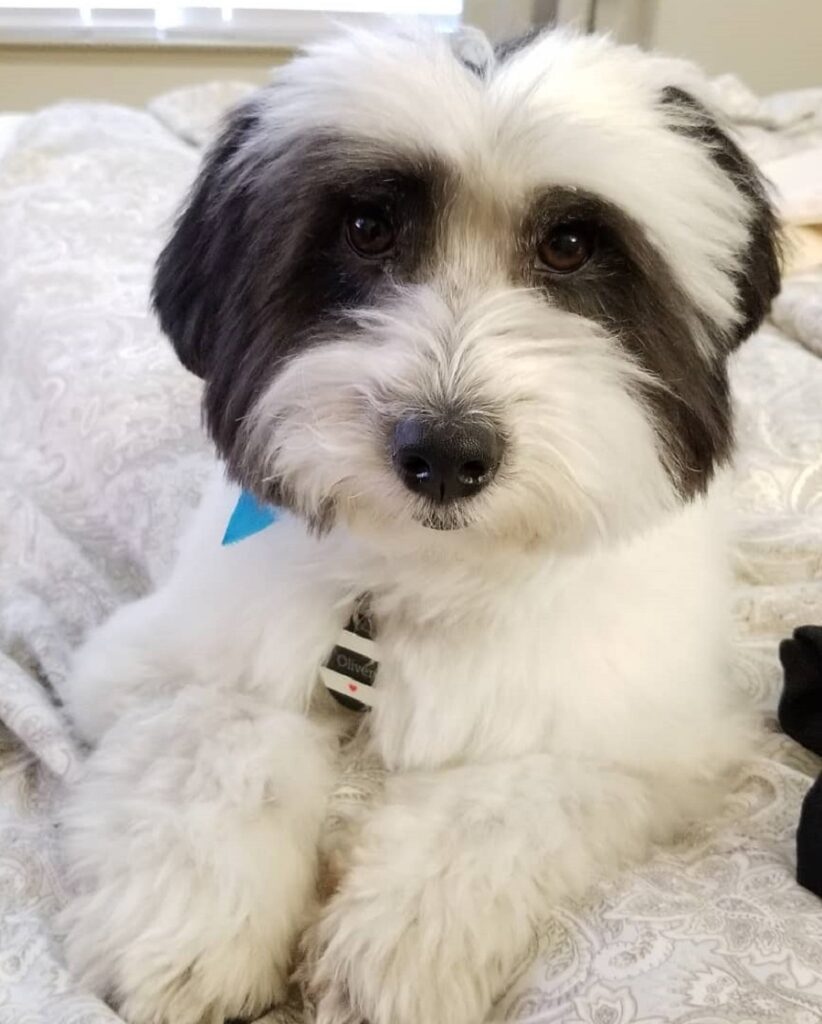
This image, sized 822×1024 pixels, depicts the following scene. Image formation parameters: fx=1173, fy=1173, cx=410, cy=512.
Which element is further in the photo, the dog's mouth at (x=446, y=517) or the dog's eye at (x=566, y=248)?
the dog's eye at (x=566, y=248)

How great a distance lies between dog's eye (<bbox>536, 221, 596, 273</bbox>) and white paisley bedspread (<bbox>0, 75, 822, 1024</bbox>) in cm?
60

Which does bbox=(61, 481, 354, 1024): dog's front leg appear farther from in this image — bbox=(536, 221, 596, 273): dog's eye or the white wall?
the white wall

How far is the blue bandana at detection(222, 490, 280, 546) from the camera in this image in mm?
1285

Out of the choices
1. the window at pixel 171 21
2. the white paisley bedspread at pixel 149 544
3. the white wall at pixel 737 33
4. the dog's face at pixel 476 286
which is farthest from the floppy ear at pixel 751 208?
the window at pixel 171 21

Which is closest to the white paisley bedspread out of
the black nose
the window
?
the black nose

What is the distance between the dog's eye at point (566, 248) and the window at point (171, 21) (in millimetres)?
3736

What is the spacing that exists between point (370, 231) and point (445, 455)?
0.96ft

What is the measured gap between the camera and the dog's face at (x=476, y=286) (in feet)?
3.41

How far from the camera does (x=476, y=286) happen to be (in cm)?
115

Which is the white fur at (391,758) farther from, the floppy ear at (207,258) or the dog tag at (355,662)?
the floppy ear at (207,258)

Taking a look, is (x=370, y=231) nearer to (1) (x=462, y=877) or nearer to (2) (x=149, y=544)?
(1) (x=462, y=877)

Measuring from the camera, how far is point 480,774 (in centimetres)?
121

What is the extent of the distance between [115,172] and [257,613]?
68.9 inches

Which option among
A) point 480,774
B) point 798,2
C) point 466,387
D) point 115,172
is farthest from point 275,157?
point 798,2
